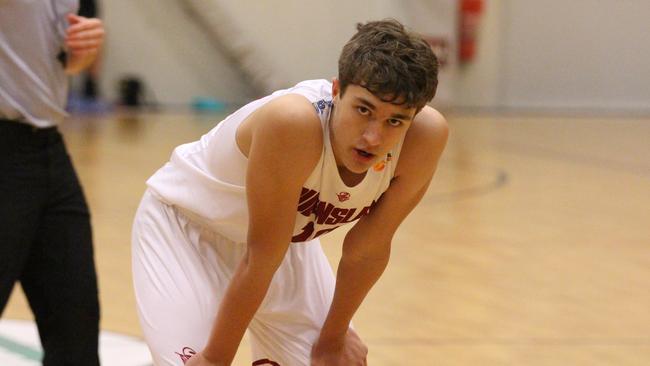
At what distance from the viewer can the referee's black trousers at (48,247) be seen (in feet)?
10.9

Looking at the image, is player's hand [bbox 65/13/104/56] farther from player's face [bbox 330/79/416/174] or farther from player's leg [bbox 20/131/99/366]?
player's face [bbox 330/79/416/174]

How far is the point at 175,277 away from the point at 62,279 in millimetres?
591

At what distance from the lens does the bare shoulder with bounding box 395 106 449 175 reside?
9.09ft

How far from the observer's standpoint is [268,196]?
263cm

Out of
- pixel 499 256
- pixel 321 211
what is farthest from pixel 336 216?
pixel 499 256

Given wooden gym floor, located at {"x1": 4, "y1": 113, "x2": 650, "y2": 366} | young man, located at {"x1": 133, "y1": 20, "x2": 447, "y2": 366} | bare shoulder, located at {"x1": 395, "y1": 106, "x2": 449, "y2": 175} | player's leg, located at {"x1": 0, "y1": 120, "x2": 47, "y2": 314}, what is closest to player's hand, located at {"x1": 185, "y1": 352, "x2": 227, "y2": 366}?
young man, located at {"x1": 133, "y1": 20, "x2": 447, "y2": 366}

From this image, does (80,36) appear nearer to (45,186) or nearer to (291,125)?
(45,186)

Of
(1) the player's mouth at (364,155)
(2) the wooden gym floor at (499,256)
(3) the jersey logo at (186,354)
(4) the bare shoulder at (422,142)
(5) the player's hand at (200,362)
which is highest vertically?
(1) the player's mouth at (364,155)

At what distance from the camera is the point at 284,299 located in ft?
10.3

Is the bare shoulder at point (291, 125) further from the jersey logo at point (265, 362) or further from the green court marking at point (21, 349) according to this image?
the green court marking at point (21, 349)

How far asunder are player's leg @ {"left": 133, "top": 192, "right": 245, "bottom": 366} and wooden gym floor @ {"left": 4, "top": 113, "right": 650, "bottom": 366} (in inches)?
57.8

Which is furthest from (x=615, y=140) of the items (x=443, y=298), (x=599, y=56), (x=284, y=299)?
(x=284, y=299)

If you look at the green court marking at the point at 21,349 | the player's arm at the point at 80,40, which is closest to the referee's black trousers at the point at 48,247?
the player's arm at the point at 80,40

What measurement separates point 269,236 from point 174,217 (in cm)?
52
